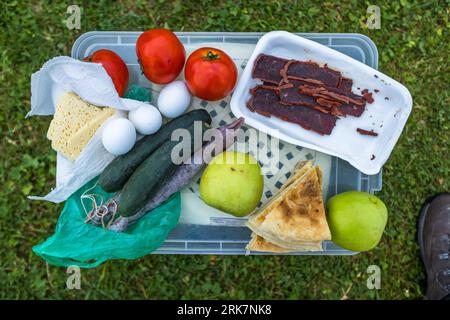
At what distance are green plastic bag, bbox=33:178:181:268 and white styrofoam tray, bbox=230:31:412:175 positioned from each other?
0.33 meters

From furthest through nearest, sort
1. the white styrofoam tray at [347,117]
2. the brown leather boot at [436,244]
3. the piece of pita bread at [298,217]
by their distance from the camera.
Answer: the brown leather boot at [436,244] → the white styrofoam tray at [347,117] → the piece of pita bread at [298,217]

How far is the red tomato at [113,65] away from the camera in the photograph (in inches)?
40.0

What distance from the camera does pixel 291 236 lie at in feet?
3.19

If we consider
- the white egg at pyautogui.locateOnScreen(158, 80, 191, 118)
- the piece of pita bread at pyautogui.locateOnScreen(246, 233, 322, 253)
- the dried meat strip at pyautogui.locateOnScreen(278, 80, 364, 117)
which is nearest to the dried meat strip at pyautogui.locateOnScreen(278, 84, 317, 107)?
the dried meat strip at pyautogui.locateOnScreen(278, 80, 364, 117)

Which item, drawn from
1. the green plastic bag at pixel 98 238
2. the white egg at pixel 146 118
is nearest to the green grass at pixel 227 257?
the green plastic bag at pixel 98 238

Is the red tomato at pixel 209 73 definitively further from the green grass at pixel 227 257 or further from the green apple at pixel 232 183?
the green grass at pixel 227 257

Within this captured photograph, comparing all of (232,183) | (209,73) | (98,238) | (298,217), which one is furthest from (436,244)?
(98,238)

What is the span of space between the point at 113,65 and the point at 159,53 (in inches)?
5.0

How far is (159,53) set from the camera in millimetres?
983

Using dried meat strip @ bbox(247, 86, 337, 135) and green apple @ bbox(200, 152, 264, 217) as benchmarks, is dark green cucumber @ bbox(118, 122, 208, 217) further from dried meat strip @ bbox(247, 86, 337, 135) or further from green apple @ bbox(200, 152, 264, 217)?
dried meat strip @ bbox(247, 86, 337, 135)

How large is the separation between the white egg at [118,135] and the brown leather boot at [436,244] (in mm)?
986
